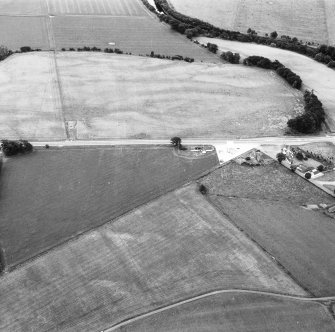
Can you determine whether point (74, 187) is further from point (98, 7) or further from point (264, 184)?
point (98, 7)

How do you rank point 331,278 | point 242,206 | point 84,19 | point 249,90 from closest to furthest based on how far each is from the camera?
1. point 331,278
2. point 242,206
3. point 249,90
4. point 84,19

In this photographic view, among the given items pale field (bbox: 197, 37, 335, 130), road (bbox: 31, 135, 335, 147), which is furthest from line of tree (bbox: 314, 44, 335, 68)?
road (bbox: 31, 135, 335, 147)

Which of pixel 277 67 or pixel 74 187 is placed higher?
pixel 277 67

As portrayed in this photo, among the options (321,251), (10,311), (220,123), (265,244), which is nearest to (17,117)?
(220,123)

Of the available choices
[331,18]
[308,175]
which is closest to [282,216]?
[308,175]

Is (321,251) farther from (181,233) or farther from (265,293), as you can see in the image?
(181,233)
